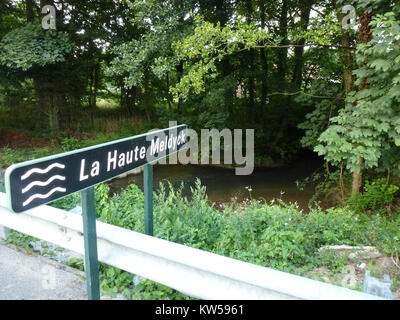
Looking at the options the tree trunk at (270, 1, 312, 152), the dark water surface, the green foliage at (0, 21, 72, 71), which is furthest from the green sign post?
the tree trunk at (270, 1, 312, 152)

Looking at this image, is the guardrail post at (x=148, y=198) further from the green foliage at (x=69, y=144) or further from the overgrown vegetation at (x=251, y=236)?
the green foliage at (x=69, y=144)

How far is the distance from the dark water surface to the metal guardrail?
7.59 m

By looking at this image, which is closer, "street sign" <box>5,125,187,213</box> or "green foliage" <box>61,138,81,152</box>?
"street sign" <box>5,125,187,213</box>

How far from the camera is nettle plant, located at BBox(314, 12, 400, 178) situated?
424 cm

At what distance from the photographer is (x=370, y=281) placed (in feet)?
7.12

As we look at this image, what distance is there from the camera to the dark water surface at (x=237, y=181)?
1081cm

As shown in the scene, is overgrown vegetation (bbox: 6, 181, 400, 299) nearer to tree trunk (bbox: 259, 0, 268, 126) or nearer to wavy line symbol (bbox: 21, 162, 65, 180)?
wavy line symbol (bbox: 21, 162, 65, 180)

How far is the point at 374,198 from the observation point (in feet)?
25.2

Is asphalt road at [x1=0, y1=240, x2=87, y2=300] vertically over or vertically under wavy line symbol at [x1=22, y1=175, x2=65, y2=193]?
under

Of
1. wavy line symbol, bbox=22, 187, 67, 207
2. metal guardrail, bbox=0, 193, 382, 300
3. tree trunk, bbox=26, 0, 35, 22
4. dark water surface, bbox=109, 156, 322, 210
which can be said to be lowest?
dark water surface, bbox=109, 156, 322, 210

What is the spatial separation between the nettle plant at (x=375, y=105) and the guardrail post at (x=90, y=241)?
13.3 feet

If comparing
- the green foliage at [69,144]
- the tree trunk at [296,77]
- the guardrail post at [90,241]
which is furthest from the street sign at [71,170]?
the green foliage at [69,144]

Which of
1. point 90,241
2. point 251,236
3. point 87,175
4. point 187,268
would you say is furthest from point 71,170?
point 251,236
